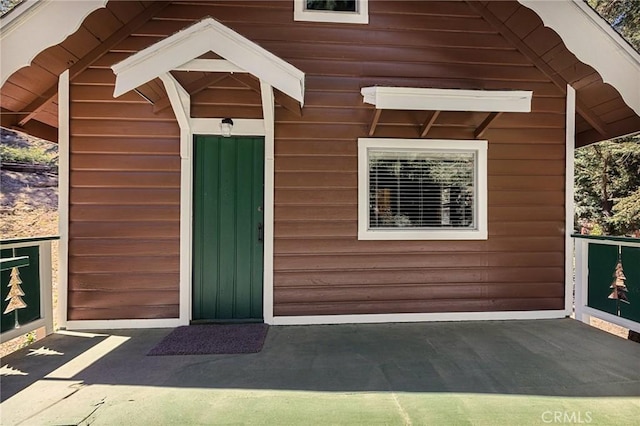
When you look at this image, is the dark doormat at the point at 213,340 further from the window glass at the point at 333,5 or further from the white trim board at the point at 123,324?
the window glass at the point at 333,5

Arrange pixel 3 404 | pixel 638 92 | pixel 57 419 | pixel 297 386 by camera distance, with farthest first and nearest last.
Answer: pixel 638 92 → pixel 297 386 → pixel 3 404 → pixel 57 419

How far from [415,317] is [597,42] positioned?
3060 mm

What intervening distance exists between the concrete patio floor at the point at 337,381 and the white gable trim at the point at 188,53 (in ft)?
7.03

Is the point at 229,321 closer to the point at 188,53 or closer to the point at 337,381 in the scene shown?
the point at 337,381

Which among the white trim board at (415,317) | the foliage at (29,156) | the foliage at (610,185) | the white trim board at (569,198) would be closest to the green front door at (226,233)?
the white trim board at (415,317)

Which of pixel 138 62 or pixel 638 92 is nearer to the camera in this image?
pixel 138 62

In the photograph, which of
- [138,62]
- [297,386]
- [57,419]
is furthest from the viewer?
[138,62]

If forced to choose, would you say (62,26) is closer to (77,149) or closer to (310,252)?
(77,149)

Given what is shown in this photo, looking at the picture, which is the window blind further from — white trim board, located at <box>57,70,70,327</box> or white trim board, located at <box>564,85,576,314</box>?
white trim board, located at <box>57,70,70,327</box>

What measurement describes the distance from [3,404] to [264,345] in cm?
173

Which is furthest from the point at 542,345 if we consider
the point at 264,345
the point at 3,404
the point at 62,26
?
the point at 62,26

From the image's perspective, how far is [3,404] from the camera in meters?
2.11

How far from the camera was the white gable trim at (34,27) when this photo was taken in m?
2.54

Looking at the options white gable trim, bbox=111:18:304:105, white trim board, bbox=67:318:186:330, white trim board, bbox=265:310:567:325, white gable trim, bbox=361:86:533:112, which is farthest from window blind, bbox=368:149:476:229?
white trim board, bbox=67:318:186:330
